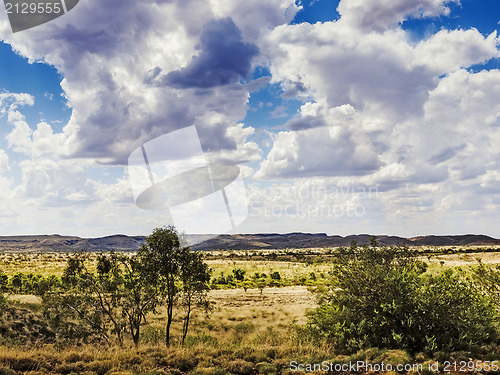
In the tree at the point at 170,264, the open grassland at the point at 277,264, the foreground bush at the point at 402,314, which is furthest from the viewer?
→ the open grassland at the point at 277,264

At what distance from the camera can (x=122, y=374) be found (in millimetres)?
12352

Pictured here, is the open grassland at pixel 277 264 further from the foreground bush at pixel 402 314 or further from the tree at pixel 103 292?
the tree at pixel 103 292

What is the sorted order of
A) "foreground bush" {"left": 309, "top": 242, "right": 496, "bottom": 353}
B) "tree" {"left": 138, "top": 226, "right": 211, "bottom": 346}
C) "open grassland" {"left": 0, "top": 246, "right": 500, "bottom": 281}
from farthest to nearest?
"open grassland" {"left": 0, "top": 246, "right": 500, "bottom": 281}
"tree" {"left": 138, "top": 226, "right": 211, "bottom": 346}
"foreground bush" {"left": 309, "top": 242, "right": 496, "bottom": 353}

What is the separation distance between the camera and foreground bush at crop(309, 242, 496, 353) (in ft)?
52.9

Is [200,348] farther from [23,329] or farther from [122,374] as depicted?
[23,329]

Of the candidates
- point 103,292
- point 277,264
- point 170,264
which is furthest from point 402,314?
point 277,264

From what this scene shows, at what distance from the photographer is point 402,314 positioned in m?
16.6

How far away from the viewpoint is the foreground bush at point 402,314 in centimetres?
1612

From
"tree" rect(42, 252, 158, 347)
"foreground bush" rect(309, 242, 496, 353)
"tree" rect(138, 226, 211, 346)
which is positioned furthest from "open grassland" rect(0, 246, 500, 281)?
"tree" rect(42, 252, 158, 347)

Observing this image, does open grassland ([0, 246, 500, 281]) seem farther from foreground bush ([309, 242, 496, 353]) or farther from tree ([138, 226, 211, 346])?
foreground bush ([309, 242, 496, 353])

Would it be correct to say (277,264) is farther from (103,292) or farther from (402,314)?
(402,314)

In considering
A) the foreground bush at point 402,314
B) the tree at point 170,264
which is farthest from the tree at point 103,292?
the foreground bush at point 402,314

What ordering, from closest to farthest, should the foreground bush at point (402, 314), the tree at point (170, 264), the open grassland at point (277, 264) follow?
1. the foreground bush at point (402, 314)
2. the tree at point (170, 264)
3. the open grassland at point (277, 264)

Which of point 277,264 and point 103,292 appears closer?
point 103,292
